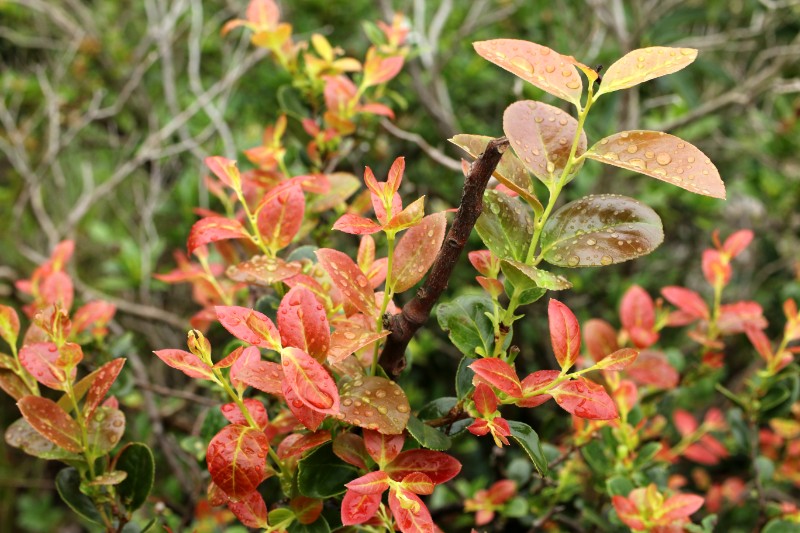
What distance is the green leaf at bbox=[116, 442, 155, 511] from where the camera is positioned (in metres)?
0.77

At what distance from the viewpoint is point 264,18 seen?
1133 mm

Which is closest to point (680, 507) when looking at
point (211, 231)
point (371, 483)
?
point (371, 483)

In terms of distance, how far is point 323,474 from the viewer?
25.8 inches

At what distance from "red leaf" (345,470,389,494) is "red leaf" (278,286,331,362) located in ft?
0.37

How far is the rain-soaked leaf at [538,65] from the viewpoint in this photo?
58 centimetres

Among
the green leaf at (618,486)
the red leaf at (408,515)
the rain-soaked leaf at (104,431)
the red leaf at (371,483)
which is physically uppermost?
the red leaf at (371,483)

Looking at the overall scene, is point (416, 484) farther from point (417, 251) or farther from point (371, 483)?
point (417, 251)

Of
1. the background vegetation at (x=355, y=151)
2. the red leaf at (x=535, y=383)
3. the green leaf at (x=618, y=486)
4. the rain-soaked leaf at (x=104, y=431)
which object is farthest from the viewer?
the background vegetation at (x=355, y=151)

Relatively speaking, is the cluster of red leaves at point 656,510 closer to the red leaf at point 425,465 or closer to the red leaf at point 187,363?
the red leaf at point 425,465

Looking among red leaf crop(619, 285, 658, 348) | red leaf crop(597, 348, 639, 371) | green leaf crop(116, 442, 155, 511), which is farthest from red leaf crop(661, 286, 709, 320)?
green leaf crop(116, 442, 155, 511)

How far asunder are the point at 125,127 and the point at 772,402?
255 centimetres

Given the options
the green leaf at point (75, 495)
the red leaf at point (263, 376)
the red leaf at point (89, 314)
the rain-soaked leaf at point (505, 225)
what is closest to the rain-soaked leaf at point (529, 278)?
the rain-soaked leaf at point (505, 225)

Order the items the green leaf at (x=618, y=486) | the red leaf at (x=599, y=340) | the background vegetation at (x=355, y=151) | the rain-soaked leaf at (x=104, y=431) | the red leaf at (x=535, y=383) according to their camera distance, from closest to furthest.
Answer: the red leaf at (x=535, y=383)
the rain-soaked leaf at (x=104, y=431)
the green leaf at (x=618, y=486)
the red leaf at (x=599, y=340)
the background vegetation at (x=355, y=151)

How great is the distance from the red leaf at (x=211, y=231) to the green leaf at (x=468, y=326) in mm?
249
